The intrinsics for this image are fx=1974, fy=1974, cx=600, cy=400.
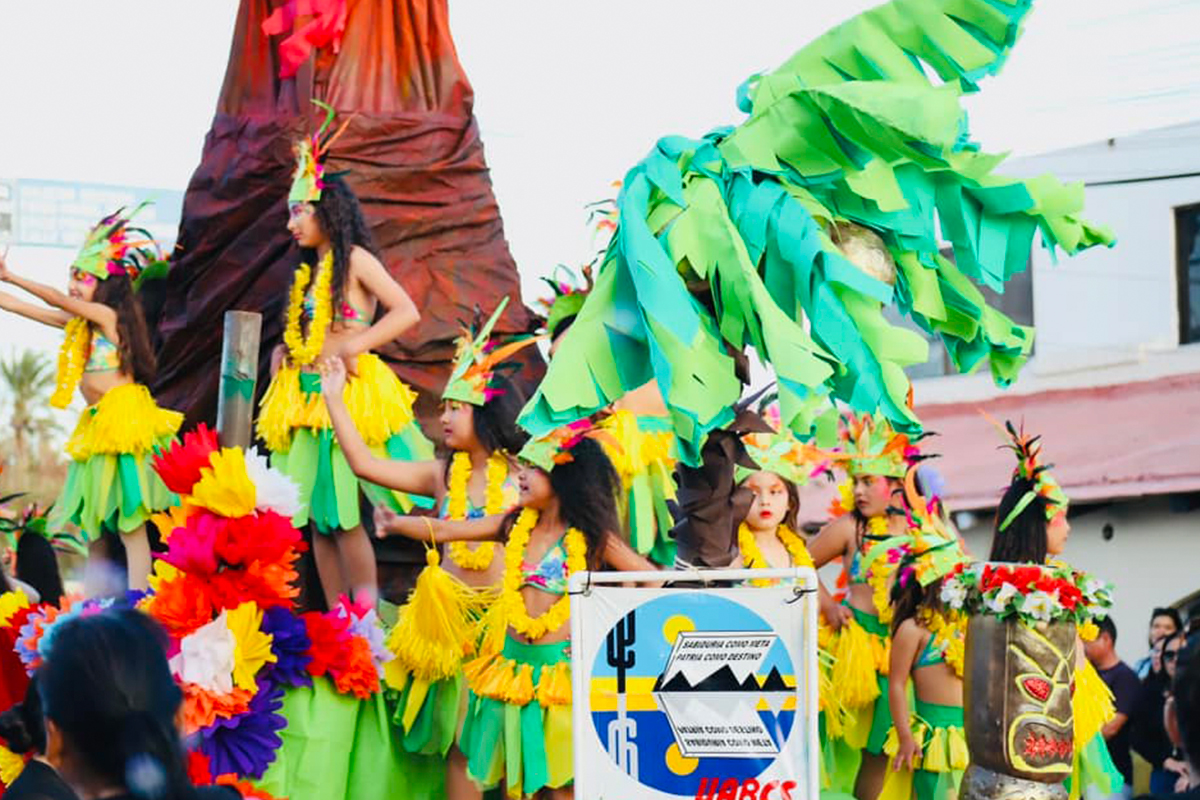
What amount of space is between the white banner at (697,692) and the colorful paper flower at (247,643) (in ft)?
4.06

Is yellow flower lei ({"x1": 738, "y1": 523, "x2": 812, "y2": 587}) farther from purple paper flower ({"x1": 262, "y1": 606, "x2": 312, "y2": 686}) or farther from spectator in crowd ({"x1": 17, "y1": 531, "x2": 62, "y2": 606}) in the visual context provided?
spectator in crowd ({"x1": 17, "y1": 531, "x2": 62, "y2": 606})

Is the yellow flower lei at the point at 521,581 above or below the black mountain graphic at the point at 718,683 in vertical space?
above

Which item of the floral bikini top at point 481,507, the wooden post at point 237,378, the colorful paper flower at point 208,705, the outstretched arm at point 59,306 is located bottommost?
the colorful paper flower at point 208,705

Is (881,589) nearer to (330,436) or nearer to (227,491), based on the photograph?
(330,436)

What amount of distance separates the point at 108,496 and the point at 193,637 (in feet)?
11.0

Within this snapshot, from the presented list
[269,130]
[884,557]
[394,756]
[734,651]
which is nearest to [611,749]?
[734,651]

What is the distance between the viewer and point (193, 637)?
5.65 metres

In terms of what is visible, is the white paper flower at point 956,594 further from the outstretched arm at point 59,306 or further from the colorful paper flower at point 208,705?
the outstretched arm at point 59,306

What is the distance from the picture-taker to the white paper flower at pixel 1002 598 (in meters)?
6.08

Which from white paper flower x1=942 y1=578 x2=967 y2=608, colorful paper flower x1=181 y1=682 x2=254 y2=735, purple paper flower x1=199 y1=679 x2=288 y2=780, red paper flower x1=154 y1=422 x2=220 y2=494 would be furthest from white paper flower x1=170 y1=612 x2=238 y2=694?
white paper flower x1=942 y1=578 x2=967 y2=608

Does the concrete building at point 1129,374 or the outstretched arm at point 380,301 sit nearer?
the outstretched arm at point 380,301

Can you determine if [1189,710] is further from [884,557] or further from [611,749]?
[884,557]

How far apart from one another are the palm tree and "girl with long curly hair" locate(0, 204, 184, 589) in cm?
2091

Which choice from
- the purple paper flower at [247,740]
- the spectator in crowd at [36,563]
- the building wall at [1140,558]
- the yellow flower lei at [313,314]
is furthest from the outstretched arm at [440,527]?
the building wall at [1140,558]
